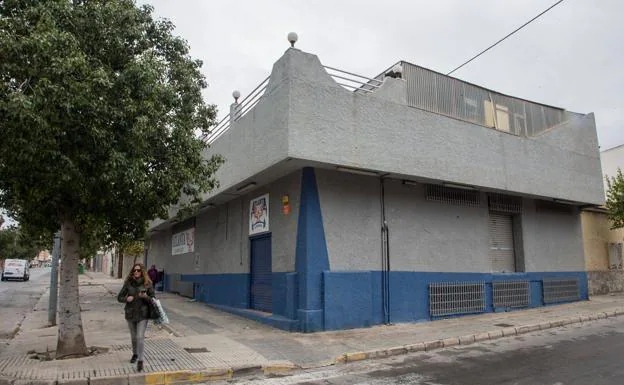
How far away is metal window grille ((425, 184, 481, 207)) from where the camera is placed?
14000 millimetres

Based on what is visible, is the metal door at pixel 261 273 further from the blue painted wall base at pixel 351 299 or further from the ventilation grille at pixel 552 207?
the ventilation grille at pixel 552 207

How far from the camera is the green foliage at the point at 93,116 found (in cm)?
716

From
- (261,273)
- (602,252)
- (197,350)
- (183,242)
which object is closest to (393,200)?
(261,273)

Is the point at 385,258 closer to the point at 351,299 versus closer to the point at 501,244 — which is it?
the point at 351,299

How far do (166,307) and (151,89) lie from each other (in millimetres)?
11102

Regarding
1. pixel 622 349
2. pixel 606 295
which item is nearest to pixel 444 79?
pixel 622 349

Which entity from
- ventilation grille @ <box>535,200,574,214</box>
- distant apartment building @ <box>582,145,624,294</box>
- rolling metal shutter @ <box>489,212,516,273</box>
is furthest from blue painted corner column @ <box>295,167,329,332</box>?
distant apartment building @ <box>582,145,624,294</box>

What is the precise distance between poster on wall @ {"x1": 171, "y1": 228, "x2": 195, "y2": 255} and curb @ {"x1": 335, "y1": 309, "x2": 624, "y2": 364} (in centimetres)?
1347

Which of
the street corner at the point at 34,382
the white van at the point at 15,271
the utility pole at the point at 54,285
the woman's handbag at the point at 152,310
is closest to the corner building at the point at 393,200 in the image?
the woman's handbag at the point at 152,310

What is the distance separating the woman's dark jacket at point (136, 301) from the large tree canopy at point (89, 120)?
1489 mm

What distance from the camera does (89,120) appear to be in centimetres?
765

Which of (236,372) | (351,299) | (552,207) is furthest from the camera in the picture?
(552,207)

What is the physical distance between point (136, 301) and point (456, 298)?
9199 mm

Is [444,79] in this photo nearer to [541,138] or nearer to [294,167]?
[541,138]
